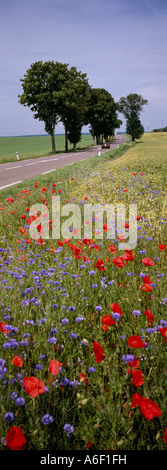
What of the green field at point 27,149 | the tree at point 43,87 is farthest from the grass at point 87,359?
the tree at point 43,87

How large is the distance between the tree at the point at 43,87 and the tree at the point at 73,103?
0.84 m

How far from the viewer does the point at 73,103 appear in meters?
37.9

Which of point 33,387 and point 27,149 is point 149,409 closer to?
point 33,387

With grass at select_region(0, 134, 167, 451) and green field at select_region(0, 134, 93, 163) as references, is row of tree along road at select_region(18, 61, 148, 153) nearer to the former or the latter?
green field at select_region(0, 134, 93, 163)

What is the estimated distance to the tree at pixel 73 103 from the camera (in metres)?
37.8

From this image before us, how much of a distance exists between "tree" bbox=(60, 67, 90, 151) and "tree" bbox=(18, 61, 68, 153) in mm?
837

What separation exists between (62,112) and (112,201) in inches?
1402

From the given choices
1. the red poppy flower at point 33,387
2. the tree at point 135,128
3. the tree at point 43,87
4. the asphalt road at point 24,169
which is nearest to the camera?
the red poppy flower at point 33,387

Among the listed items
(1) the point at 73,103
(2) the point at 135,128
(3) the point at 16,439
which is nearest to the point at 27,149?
(2) the point at 135,128

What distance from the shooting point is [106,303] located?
2.68m

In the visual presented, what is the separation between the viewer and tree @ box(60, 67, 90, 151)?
3783 cm

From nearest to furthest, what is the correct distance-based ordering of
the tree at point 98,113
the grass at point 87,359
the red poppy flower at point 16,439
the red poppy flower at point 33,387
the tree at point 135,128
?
the red poppy flower at point 16,439 < the red poppy flower at point 33,387 < the grass at point 87,359 < the tree at point 98,113 < the tree at point 135,128

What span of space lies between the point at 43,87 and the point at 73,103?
4.23 metres

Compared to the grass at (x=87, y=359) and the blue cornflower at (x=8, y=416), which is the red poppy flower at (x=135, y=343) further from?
the blue cornflower at (x=8, y=416)
